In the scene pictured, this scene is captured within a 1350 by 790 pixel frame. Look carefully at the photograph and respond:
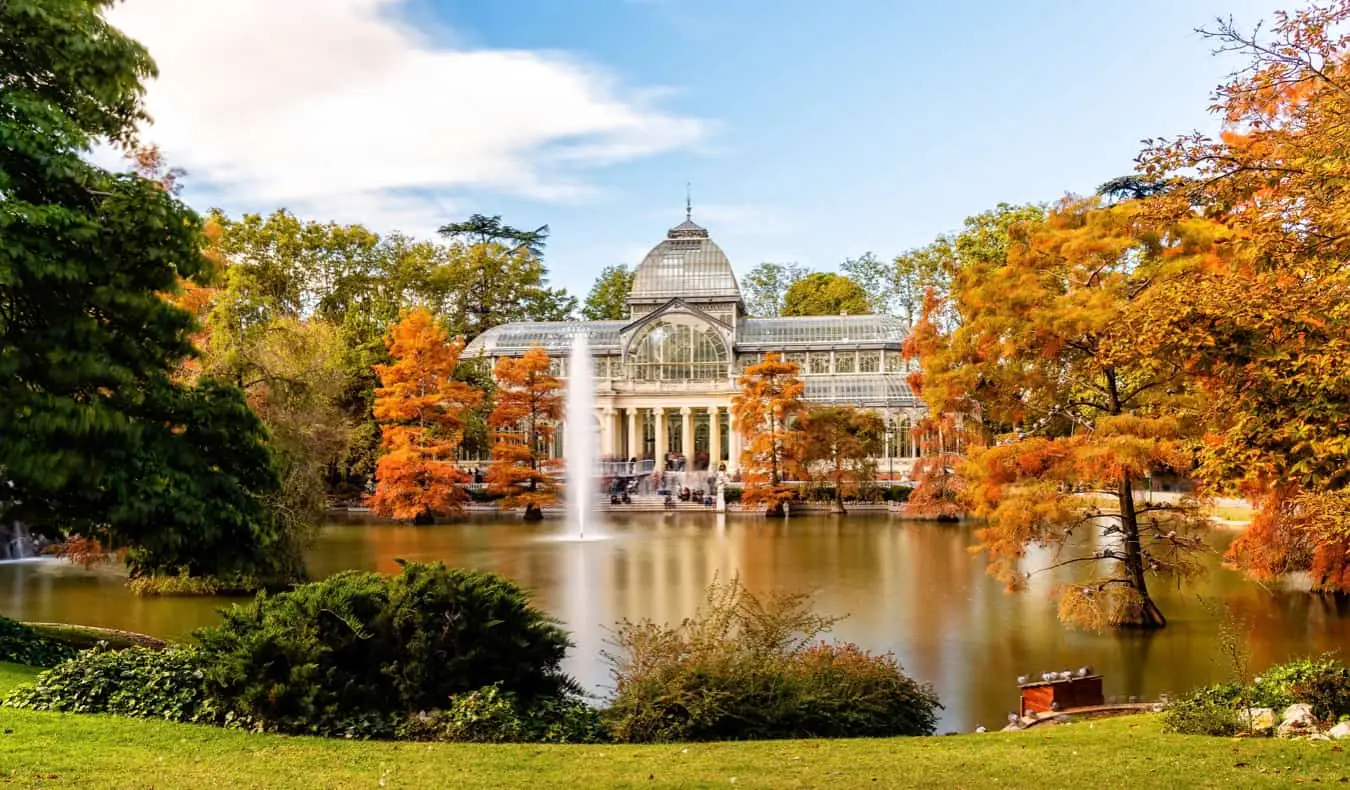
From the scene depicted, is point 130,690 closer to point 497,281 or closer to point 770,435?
point 770,435

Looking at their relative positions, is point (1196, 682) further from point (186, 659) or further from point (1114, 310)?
point (186, 659)

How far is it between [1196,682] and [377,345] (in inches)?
1276

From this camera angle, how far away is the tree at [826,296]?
60.5 m

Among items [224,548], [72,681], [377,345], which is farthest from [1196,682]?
[377,345]

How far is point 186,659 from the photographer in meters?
8.18

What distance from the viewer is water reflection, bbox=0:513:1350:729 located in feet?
40.6

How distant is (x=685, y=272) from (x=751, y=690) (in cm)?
4421

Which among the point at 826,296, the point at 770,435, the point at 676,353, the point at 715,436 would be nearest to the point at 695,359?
the point at 676,353

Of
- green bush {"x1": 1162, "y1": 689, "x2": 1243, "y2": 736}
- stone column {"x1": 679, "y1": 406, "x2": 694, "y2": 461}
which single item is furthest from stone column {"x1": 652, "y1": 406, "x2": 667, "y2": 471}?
green bush {"x1": 1162, "y1": 689, "x2": 1243, "y2": 736}

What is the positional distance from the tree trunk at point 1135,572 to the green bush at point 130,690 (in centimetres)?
1207

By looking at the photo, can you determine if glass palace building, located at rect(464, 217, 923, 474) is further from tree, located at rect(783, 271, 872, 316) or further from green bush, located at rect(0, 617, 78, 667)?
green bush, located at rect(0, 617, 78, 667)

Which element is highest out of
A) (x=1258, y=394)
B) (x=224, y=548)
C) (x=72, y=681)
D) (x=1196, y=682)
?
(x=1258, y=394)

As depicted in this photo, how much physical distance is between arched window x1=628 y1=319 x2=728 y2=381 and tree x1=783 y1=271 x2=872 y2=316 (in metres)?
13.1

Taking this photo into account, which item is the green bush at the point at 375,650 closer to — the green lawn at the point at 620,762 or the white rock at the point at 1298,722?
the green lawn at the point at 620,762
